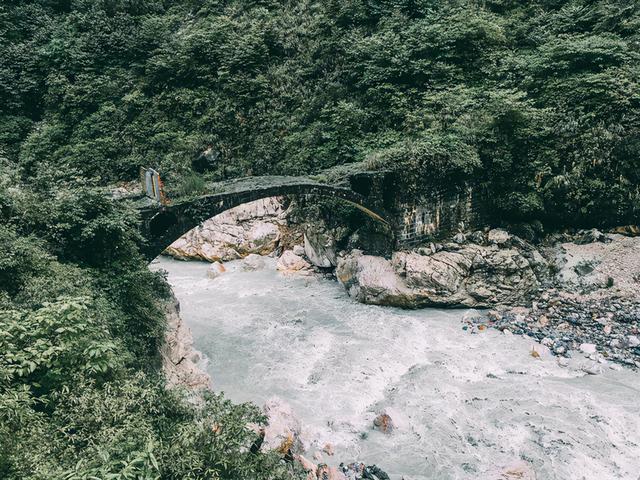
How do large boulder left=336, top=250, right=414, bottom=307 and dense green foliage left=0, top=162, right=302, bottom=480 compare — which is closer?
dense green foliage left=0, top=162, right=302, bottom=480

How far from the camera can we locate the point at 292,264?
2169cm

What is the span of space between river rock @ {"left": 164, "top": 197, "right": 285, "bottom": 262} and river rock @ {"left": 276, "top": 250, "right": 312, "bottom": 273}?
1.64 m

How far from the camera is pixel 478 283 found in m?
17.4

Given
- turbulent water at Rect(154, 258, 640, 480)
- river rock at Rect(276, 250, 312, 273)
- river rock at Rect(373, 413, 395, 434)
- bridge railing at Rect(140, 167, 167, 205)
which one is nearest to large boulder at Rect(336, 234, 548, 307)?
turbulent water at Rect(154, 258, 640, 480)

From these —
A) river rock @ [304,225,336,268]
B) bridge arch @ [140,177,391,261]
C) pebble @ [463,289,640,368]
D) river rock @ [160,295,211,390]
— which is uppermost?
bridge arch @ [140,177,391,261]

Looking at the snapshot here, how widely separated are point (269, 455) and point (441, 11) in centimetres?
2470

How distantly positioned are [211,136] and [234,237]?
6231 mm

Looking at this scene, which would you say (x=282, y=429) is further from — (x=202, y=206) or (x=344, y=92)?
(x=344, y=92)

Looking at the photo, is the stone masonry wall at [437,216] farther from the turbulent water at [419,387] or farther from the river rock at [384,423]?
the river rock at [384,423]

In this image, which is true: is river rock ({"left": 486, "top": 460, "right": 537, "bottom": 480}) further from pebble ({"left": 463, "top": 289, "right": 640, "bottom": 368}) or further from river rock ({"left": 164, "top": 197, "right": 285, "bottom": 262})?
river rock ({"left": 164, "top": 197, "right": 285, "bottom": 262})

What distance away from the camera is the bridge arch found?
13.6 m

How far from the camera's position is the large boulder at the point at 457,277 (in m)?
17.2

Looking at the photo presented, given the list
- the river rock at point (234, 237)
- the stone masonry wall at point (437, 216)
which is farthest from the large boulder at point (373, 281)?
the river rock at point (234, 237)

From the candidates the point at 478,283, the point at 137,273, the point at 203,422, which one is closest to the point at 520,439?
the point at 478,283
